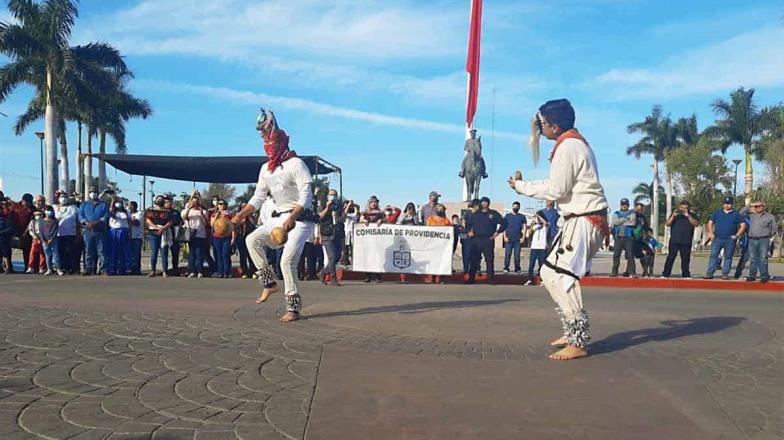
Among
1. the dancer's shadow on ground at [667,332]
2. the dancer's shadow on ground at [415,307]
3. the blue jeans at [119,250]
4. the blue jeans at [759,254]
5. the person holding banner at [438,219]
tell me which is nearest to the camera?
the dancer's shadow on ground at [667,332]

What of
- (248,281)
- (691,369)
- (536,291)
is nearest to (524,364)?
(691,369)

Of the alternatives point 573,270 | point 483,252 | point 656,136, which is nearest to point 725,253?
point 483,252

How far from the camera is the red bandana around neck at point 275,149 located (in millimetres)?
7066

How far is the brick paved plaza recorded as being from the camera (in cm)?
358

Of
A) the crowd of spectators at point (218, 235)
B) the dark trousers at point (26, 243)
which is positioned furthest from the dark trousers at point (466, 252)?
the dark trousers at point (26, 243)

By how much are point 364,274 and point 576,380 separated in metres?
9.36

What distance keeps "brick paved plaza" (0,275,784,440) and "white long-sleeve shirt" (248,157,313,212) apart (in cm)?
129

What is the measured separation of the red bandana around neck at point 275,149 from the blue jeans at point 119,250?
25.3 ft

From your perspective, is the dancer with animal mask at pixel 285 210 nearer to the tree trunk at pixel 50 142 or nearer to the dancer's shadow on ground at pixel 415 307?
the dancer's shadow on ground at pixel 415 307

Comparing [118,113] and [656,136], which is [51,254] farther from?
[656,136]

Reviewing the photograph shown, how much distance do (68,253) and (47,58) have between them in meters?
22.4

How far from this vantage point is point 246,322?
6754 millimetres

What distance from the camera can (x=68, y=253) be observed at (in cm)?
1353

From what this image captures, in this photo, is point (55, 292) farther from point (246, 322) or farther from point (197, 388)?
point (197, 388)
